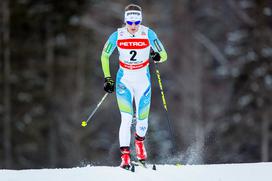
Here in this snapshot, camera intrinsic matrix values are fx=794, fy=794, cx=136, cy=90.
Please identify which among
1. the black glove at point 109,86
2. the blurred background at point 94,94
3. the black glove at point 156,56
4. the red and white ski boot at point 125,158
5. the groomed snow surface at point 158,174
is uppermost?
the blurred background at point 94,94

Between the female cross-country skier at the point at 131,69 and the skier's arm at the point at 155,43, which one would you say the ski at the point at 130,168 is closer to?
the female cross-country skier at the point at 131,69

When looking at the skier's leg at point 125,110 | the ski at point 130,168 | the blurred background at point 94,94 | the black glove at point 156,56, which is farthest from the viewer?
the blurred background at point 94,94

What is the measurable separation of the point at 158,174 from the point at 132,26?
2.06m

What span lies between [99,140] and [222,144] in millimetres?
7016

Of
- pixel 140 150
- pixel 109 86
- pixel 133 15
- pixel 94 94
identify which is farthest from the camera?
pixel 94 94

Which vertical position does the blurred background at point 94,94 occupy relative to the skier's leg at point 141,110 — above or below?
above

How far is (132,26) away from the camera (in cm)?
A: 1087

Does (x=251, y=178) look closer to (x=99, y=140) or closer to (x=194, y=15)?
(x=99, y=140)

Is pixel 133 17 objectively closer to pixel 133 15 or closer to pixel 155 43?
pixel 133 15

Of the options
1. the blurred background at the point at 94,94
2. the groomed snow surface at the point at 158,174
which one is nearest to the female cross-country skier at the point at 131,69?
the groomed snow surface at the point at 158,174

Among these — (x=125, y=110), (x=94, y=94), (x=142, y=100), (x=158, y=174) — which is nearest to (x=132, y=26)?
(x=142, y=100)

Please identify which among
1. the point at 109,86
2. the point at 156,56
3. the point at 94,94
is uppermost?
the point at 94,94

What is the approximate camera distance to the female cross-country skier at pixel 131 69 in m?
10.9

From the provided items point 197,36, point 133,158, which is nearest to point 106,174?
point 133,158
